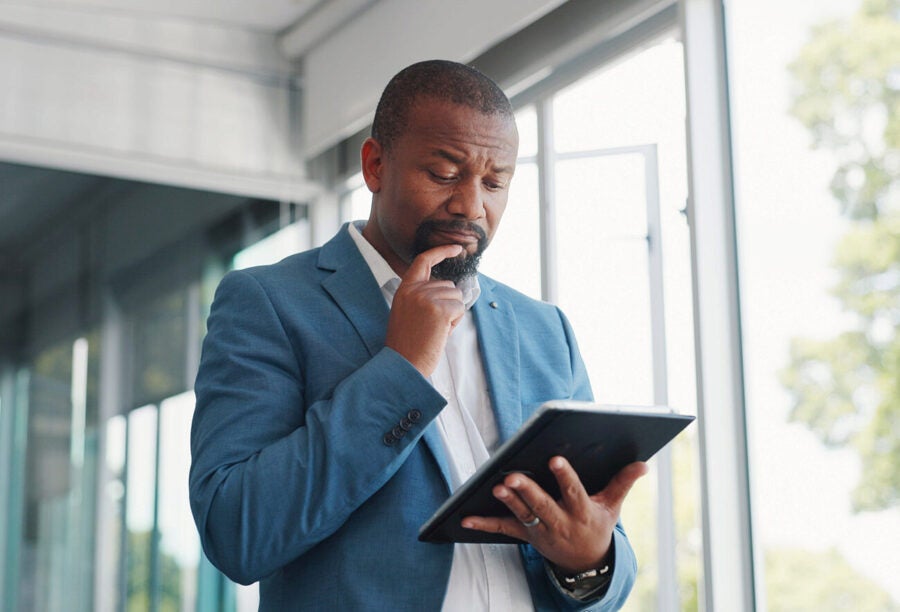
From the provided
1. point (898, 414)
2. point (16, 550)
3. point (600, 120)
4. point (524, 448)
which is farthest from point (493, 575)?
point (16, 550)

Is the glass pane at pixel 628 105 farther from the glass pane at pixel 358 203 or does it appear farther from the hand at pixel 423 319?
the hand at pixel 423 319

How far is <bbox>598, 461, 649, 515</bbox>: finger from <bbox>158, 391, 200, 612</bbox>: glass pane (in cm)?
352

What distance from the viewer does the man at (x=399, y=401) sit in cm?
140

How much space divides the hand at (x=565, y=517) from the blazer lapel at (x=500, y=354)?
0.18 meters

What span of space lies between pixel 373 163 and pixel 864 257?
1.55 metres

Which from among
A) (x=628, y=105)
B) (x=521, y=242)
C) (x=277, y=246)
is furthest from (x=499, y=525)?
(x=277, y=246)

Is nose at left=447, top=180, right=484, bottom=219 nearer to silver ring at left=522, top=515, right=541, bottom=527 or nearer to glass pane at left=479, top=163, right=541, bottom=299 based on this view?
silver ring at left=522, top=515, right=541, bottom=527

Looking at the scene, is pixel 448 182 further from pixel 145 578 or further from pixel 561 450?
pixel 145 578

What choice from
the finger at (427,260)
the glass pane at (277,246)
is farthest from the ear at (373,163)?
the glass pane at (277,246)

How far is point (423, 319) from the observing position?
4.82 feet

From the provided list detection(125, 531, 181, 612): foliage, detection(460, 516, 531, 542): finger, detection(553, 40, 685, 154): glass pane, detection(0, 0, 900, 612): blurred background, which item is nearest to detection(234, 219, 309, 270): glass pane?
detection(0, 0, 900, 612): blurred background

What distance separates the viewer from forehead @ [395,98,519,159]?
5.38ft

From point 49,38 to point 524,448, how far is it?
4.09 meters

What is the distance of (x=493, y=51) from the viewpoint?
421cm
